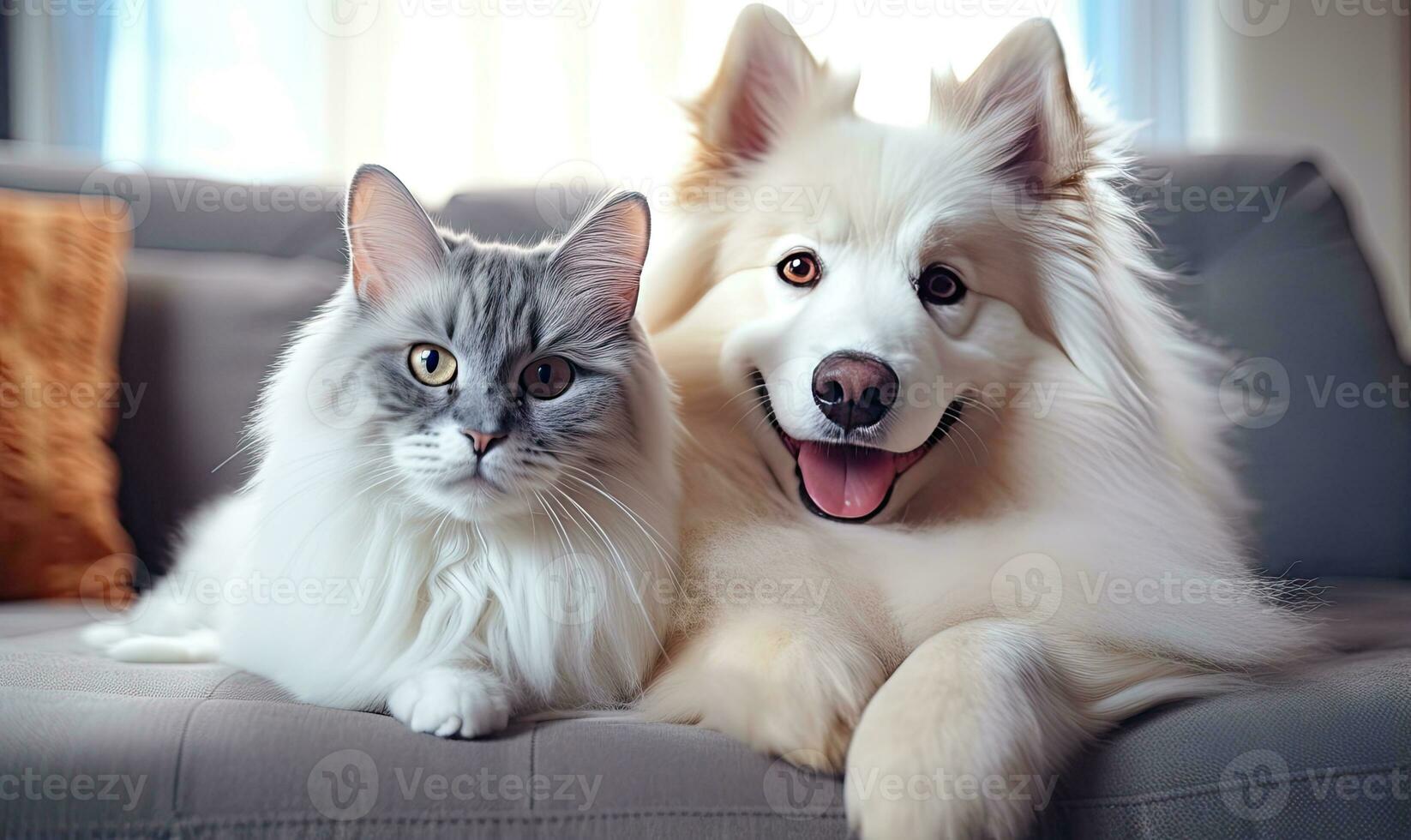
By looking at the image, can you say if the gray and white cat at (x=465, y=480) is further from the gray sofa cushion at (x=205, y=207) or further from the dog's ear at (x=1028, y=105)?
the gray sofa cushion at (x=205, y=207)

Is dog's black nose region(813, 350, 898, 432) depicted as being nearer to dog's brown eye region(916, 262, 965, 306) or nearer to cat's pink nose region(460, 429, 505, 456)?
dog's brown eye region(916, 262, 965, 306)

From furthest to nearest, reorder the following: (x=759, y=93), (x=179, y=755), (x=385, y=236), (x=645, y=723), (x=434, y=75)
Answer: (x=434, y=75), (x=759, y=93), (x=385, y=236), (x=645, y=723), (x=179, y=755)

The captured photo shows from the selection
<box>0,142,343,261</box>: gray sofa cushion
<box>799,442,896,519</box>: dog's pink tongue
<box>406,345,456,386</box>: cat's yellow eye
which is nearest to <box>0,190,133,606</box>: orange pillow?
<box>0,142,343,261</box>: gray sofa cushion

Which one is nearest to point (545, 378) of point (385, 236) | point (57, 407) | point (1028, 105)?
point (385, 236)

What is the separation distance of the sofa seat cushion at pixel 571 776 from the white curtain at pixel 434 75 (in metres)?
2.45

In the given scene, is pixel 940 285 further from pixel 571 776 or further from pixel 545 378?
pixel 571 776

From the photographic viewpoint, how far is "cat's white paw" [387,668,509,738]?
966 mm

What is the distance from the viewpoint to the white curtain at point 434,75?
313cm

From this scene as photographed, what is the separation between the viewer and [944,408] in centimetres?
120

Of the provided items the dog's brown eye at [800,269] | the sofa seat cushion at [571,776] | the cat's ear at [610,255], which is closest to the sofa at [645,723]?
the sofa seat cushion at [571,776]

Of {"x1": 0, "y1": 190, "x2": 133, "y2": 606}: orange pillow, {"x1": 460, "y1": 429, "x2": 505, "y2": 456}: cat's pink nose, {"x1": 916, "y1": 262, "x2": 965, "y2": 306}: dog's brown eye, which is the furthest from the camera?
{"x1": 0, "y1": 190, "x2": 133, "y2": 606}: orange pillow

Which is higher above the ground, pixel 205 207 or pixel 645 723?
pixel 205 207

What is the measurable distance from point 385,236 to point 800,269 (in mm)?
564

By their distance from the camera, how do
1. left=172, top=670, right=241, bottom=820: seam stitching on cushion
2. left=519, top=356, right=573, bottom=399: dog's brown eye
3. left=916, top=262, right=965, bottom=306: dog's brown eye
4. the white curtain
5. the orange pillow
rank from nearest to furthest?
left=172, top=670, right=241, bottom=820: seam stitching on cushion
left=519, top=356, right=573, bottom=399: dog's brown eye
left=916, top=262, right=965, bottom=306: dog's brown eye
the orange pillow
the white curtain
